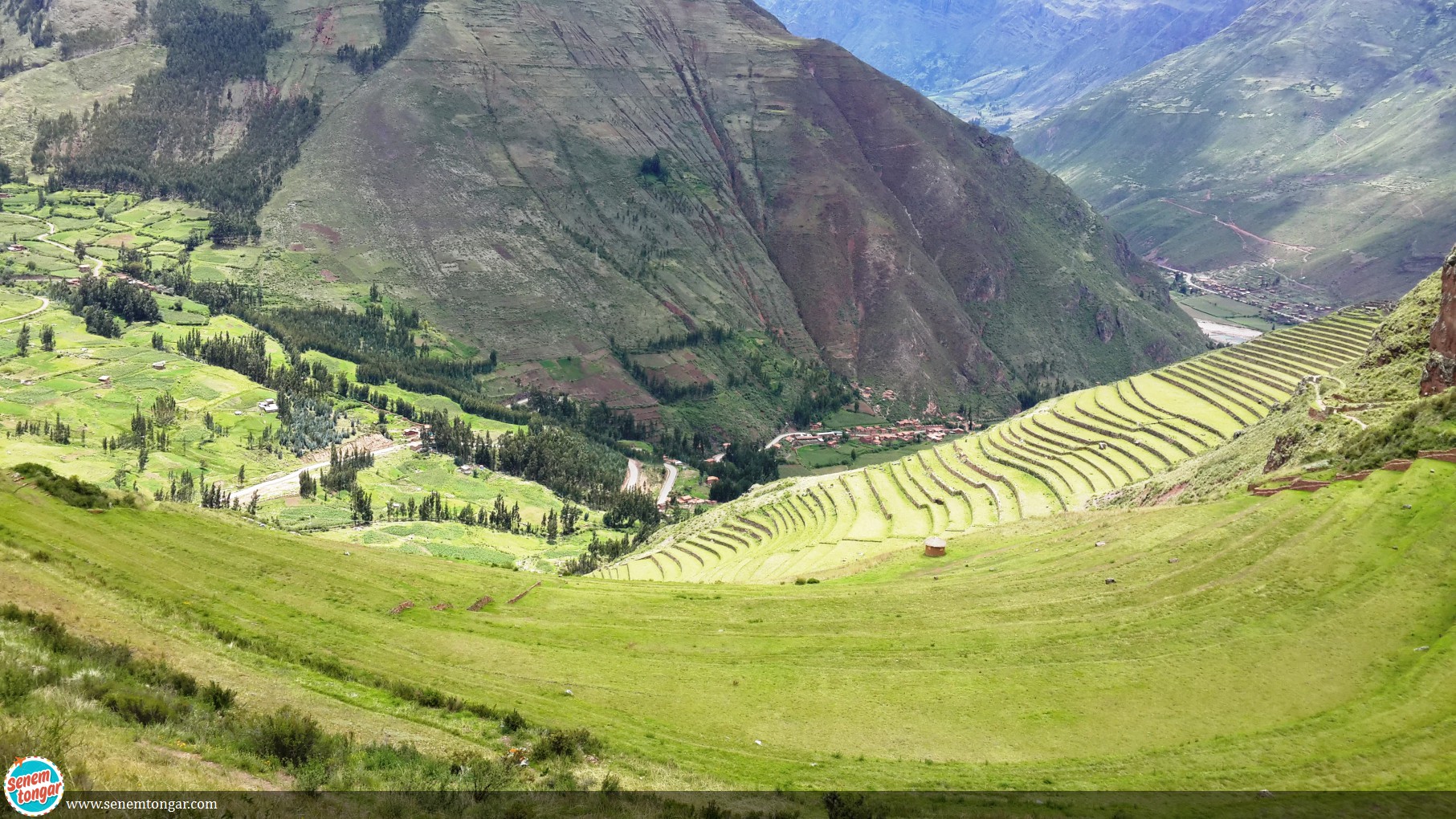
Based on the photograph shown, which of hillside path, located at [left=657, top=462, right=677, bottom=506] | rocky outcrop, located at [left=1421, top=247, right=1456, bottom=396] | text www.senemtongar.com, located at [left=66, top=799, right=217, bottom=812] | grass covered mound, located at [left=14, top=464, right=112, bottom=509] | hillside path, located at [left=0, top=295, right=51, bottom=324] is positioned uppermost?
rocky outcrop, located at [left=1421, top=247, right=1456, bottom=396]

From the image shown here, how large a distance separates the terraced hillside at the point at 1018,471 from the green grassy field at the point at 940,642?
19.6m

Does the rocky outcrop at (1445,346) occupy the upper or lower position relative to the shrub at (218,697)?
upper

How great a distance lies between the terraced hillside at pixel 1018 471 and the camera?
75.5 metres

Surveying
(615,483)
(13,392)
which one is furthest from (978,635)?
(13,392)

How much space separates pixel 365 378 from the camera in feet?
588

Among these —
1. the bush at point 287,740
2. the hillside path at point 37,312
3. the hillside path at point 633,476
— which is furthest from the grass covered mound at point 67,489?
the hillside path at point 37,312

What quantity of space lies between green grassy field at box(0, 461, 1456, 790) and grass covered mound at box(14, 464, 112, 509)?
1.08 metres

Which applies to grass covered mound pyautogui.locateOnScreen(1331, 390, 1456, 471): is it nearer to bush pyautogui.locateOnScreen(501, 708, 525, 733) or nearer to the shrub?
bush pyautogui.locateOnScreen(501, 708, 525, 733)

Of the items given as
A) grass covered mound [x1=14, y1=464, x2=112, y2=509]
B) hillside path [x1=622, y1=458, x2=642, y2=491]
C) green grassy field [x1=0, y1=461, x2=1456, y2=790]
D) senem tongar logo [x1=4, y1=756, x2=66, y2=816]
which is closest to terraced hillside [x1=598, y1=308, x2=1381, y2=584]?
green grassy field [x1=0, y1=461, x2=1456, y2=790]

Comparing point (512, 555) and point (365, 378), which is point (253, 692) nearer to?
point (512, 555)

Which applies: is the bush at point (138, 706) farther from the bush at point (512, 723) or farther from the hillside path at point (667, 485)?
the hillside path at point (667, 485)

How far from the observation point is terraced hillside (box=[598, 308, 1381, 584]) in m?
75.5

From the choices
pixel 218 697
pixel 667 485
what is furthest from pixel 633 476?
pixel 218 697

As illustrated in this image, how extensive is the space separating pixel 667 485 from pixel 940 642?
424 ft
